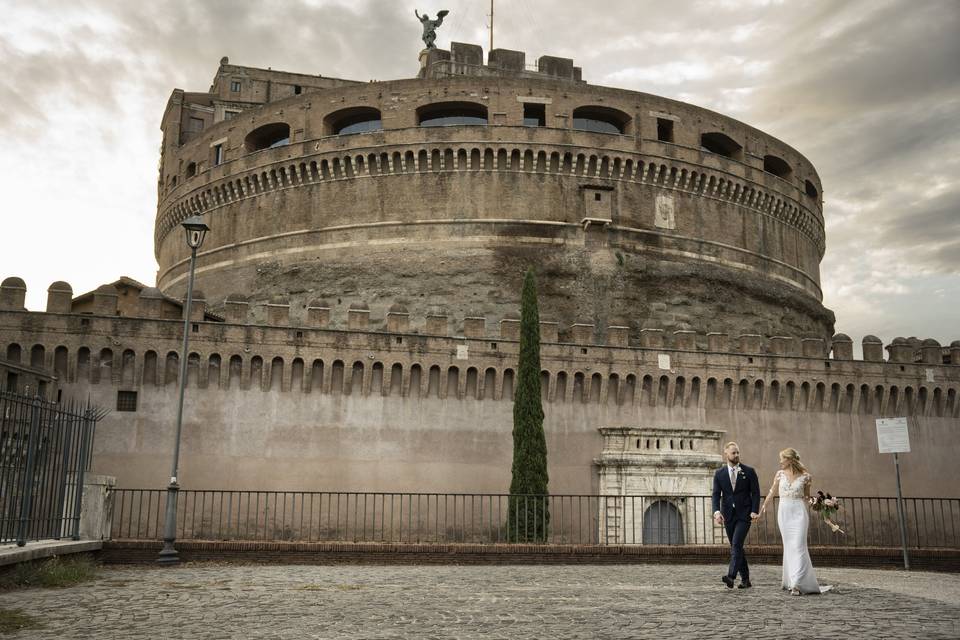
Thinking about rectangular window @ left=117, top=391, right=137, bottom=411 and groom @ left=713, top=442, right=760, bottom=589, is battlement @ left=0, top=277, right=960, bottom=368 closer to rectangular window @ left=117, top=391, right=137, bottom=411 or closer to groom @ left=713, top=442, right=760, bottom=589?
rectangular window @ left=117, top=391, right=137, bottom=411

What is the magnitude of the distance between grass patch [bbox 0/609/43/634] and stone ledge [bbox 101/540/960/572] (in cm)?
545

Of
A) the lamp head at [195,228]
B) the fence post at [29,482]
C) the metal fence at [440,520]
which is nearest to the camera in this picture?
the fence post at [29,482]

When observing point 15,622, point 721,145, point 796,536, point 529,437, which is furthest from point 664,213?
point 15,622

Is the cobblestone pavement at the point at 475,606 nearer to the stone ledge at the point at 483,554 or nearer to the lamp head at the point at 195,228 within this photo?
the stone ledge at the point at 483,554

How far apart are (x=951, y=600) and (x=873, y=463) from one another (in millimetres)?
17644

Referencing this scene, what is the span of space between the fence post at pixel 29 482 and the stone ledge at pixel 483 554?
7.65 feet

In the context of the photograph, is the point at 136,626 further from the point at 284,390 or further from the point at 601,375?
the point at 601,375

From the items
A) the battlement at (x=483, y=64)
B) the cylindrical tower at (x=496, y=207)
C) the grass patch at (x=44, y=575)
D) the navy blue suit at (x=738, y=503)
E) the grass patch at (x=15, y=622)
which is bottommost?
the grass patch at (x=15, y=622)

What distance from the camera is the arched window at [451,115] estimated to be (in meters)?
30.8

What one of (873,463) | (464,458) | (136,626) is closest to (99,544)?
(136,626)

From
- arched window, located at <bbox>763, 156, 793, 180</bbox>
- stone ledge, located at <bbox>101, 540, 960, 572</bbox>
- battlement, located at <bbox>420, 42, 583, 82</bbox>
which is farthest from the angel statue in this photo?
stone ledge, located at <bbox>101, 540, 960, 572</bbox>

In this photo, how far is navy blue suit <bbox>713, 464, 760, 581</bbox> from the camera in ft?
30.5

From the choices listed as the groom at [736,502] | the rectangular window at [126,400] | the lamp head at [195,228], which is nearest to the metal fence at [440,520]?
the rectangular window at [126,400]

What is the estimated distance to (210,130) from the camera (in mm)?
34250
